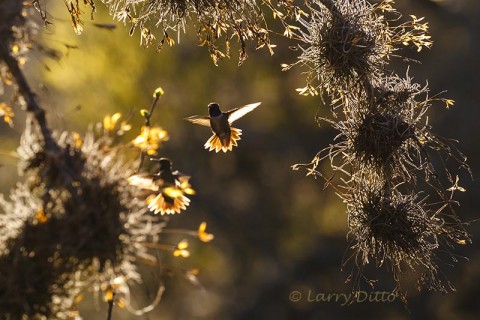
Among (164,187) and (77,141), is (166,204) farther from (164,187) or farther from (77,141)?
(77,141)

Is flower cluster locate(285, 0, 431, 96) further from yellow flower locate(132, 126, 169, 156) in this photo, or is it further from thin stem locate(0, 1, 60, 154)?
thin stem locate(0, 1, 60, 154)

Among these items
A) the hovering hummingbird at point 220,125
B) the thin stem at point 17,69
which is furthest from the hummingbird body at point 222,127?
the thin stem at point 17,69

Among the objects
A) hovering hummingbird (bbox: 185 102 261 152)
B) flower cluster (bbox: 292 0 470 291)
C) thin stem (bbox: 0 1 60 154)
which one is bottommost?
hovering hummingbird (bbox: 185 102 261 152)

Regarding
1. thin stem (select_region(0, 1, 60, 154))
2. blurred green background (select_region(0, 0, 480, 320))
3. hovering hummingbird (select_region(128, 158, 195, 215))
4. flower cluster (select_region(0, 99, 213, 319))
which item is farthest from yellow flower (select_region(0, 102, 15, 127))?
blurred green background (select_region(0, 0, 480, 320))

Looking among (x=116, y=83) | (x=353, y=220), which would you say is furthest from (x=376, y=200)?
(x=116, y=83)

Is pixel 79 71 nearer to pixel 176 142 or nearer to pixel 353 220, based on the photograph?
pixel 176 142
